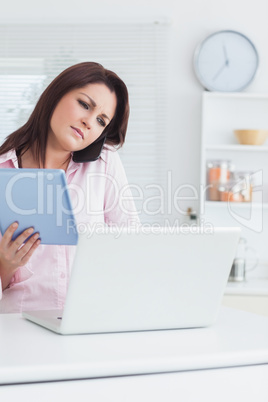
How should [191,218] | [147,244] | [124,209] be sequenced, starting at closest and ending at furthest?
[147,244] < [124,209] < [191,218]

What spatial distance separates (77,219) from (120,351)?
0.81 m

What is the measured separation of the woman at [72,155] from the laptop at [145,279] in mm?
513

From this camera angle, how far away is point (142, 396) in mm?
1101

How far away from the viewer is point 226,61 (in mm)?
3783

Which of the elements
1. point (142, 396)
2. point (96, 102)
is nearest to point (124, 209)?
point (96, 102)

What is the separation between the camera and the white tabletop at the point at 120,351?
1.06 metres

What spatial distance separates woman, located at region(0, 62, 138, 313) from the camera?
1.90 metres

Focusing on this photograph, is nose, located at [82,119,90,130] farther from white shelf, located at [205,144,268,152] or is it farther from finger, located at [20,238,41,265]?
white shelf, located at [205,144,268,152]

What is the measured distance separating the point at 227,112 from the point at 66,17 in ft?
3.77

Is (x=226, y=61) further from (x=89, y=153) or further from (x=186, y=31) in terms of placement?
(x=89, y=153)

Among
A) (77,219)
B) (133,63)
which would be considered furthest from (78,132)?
(133,63)

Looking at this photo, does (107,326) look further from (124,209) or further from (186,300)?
(124,209)

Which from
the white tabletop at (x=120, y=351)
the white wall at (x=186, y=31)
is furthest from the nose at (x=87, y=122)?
the white wall at (x=186, y=31)

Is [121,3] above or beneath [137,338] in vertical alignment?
above
